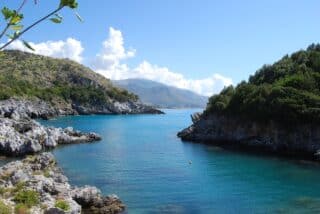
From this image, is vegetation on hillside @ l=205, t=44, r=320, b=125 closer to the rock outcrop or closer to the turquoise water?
the turquoise water

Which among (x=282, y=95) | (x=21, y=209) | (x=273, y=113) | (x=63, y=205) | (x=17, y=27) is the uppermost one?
(x=282, y=95)

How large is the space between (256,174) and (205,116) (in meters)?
50.9

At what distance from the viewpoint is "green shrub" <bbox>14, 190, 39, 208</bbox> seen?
33.9m

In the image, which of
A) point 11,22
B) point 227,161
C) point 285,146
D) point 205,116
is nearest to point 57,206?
point 11,22

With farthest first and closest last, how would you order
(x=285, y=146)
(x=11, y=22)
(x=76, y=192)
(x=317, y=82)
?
(x=317, y=82)
(x=285, y=146)
(x=76, y=192)
(x=11, y=22)

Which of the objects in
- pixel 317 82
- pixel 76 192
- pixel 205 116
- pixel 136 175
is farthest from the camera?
pixel 205 116

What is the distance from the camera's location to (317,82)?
92.9 m

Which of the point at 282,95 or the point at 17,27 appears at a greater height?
the point at 282,95

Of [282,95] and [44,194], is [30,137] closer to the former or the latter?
[44,194]

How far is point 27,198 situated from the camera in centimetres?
3450

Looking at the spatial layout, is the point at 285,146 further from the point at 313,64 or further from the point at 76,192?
the point at 76,192

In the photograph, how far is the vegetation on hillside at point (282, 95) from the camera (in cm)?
8306

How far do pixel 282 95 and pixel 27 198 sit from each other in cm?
6472

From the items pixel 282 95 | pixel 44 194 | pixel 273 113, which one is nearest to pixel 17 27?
pixel 44 194
